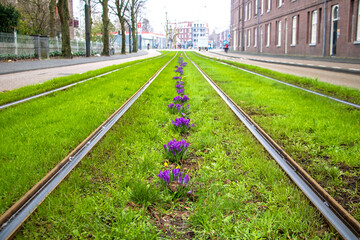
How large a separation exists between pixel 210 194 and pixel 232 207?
266mm

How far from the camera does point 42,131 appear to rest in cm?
482

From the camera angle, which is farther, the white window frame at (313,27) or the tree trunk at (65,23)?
the white window frame at (313,27)

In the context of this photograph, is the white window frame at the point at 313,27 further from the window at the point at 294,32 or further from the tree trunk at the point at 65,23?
the tree trunk at the point at 65,23

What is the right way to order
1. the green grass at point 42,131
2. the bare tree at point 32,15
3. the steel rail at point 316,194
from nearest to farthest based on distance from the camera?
the steel rail at point 316,194, the green grass at point 42,131, the bare tree at point 32,15

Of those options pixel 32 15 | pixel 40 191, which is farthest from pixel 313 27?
pixel 32 15

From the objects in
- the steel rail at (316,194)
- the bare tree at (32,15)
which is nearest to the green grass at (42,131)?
the steel rail at (316,194)

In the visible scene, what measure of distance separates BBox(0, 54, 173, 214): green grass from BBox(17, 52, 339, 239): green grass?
0.37 meters

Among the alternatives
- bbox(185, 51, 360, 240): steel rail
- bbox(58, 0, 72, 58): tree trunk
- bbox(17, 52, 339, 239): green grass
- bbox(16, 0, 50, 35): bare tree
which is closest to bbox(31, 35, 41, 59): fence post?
bbox(58, 0, 72, 58): tree trunk

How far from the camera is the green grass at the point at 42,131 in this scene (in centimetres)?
311

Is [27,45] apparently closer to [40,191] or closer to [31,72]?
[31,72]

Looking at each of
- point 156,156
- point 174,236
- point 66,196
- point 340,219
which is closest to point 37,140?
point 156,156

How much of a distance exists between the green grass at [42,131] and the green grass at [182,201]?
14.5 inches

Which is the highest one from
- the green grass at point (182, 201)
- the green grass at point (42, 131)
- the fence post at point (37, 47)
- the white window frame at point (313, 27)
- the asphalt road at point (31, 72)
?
the white window frame at point (313, 27)

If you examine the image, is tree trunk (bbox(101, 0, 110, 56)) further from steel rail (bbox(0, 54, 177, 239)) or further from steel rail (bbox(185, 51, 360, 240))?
steel rail (bbox(185, 51, 360, 240))
